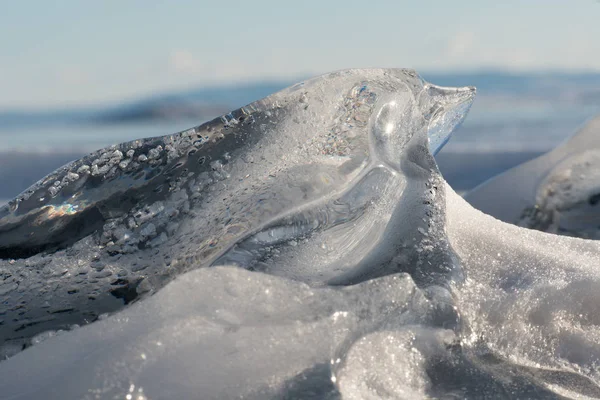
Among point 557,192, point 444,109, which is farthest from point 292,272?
point 557,192

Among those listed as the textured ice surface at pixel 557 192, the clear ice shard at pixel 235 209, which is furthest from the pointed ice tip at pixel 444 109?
the textured ice surface at pixel 557 192

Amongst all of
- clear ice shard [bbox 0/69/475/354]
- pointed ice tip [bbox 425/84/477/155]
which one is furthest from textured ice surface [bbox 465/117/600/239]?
clear ice shard [bbox 0/69/475/354]

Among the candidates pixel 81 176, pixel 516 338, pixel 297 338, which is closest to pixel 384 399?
pixel 297 338

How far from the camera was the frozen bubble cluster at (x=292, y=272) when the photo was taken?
0.65 m

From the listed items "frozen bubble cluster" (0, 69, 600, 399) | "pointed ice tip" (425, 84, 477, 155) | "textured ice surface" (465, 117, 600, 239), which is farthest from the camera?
"textured ice surface" (465, 117, 600, 239)

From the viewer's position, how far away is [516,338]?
841mm

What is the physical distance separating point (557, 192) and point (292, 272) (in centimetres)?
139

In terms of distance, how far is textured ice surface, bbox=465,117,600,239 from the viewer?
74.5 inches

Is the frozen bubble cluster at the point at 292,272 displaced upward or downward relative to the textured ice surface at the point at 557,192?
upward

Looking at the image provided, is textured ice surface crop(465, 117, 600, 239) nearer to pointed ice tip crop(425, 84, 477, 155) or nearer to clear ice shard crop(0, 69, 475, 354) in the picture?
pointed ice tip crop(425, 84, 477, 155)

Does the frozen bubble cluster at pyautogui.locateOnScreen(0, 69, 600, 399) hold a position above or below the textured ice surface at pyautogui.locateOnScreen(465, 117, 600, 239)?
above

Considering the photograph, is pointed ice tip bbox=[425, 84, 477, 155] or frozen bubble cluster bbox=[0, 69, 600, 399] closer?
frozen bubble cluster bbox=[0, 69, 600, 399]

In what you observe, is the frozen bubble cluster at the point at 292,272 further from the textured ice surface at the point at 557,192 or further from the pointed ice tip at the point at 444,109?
the textured ice surface at the point at 557,192

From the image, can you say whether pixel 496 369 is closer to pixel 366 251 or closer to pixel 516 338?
pixel 516 338
